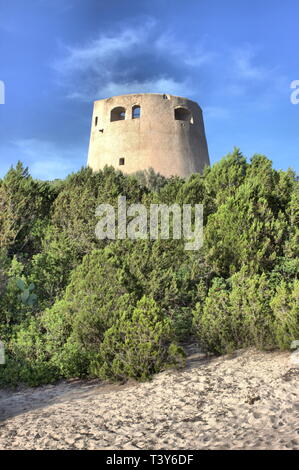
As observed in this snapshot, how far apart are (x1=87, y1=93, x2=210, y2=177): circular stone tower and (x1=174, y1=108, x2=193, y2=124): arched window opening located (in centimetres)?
6

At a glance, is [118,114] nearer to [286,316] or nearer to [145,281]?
[145,281]

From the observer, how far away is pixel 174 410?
5.45 metres

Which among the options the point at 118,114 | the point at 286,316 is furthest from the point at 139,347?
the point at 118,114

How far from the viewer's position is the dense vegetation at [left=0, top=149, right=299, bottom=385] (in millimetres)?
7266

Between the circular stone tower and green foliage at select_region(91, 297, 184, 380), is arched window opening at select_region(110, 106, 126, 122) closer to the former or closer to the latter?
the circular stone tower

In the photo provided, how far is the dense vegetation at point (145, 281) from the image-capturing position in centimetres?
727

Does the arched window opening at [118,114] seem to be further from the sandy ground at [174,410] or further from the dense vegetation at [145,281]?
the sandy ground at [174,410]

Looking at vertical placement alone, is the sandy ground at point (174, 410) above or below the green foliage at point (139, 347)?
below

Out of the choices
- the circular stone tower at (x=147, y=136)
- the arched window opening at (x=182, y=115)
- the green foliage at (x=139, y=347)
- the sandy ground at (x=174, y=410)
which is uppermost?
the arched window opening at (x=182, y=115)

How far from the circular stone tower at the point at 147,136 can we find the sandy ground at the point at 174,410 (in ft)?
63.9

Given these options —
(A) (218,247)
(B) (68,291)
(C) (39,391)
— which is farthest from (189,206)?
(C) (39,391)

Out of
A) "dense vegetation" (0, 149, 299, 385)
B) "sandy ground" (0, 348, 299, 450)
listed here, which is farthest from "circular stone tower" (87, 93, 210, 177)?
"sandy ground" (0, 348, 299, 450)

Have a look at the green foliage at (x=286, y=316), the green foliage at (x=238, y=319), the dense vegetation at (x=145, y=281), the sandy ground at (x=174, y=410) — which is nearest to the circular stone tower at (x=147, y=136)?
the dense vegetation at (x=145, y=281)

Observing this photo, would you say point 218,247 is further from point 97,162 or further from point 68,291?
point 97,162
